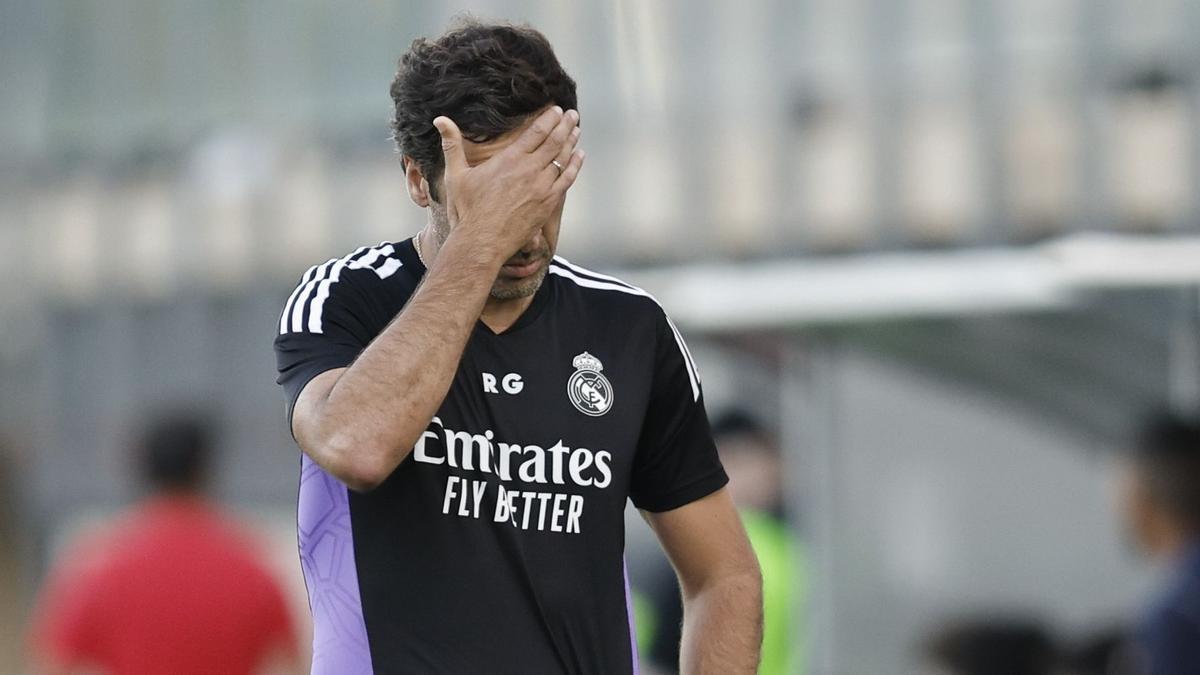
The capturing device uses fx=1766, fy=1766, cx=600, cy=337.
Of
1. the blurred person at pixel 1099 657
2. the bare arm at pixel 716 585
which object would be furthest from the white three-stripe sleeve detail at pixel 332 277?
the blurred person at pixel 1099 657

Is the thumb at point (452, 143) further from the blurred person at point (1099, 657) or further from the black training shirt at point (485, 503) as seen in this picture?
the blurred person at point (1099, 657)

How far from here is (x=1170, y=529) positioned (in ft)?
15.0

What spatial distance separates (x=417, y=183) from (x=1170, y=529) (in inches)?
105

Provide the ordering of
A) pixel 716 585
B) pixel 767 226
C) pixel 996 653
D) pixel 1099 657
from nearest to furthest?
pixel 716 585 < pixel 996 653 < pixel 1099 657 < pixel 767 226

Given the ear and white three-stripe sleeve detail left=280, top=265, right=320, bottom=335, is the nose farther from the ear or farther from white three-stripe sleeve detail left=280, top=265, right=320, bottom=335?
white three-stripe sleeve detail left=280, top=265, right=320, bottom=335

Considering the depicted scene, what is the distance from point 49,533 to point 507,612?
11552mm

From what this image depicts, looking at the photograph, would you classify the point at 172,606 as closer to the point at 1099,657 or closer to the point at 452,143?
the point at 452,143

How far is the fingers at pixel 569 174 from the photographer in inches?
99.3

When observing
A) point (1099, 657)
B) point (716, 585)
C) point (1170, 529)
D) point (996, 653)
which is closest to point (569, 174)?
point (716, 585)

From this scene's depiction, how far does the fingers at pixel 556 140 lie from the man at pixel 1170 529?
7.63 feet

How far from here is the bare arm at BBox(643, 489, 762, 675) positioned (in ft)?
9.29

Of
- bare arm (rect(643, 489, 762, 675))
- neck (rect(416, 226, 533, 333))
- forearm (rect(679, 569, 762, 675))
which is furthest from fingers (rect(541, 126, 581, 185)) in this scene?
forearm (rect(679, 569, 762, 675))

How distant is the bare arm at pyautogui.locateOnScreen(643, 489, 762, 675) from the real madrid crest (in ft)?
0.88

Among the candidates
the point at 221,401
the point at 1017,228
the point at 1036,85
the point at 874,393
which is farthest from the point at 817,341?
the point at 874,393
